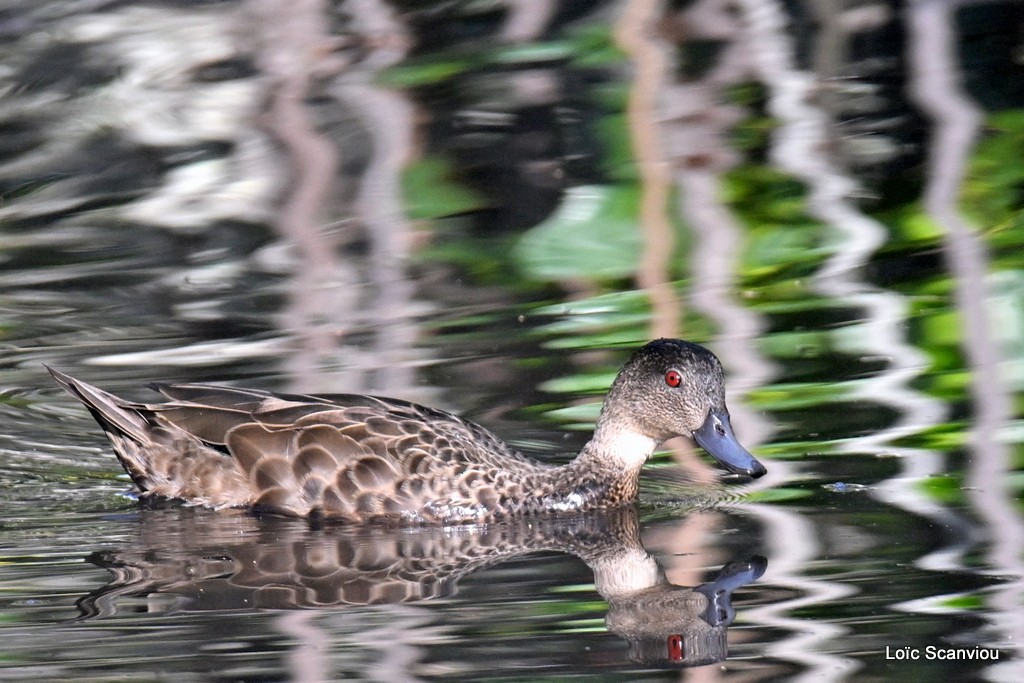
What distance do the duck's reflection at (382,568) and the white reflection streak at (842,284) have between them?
39cm

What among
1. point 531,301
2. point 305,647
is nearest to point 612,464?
point 305,647

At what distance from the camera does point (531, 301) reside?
1045cm

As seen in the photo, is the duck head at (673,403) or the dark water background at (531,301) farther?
the duck head at (673,403)

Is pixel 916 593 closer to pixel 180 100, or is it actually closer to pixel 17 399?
pixel 17 399

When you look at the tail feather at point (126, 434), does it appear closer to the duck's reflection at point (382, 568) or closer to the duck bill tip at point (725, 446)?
the duck's reflection at point (382, 568)

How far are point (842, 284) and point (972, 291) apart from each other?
76 cm

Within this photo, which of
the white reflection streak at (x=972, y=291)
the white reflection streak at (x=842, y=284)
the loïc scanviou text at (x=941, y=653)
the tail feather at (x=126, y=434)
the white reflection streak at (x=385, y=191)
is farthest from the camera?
the white reflection streak at (x=385, y=191)

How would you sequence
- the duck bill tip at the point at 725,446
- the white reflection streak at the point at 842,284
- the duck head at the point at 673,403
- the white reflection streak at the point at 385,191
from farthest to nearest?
the white reflection streak at the point at 385,191
the duck head at the point at 673,403
the duck bill tip at the point at 725,446
the white reflection streak at the point at 842,284

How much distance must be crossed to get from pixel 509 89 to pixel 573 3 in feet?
9.35

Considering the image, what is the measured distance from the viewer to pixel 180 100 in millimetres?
16734

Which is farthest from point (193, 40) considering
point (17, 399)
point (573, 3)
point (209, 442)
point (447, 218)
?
point (209, 442)

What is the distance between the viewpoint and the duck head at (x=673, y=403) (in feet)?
25.3

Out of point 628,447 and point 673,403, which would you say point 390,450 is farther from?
point 673,403

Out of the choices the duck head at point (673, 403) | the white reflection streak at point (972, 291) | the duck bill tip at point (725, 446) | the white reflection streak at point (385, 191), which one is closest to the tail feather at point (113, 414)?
the white reflection streak at point (385, 191)
